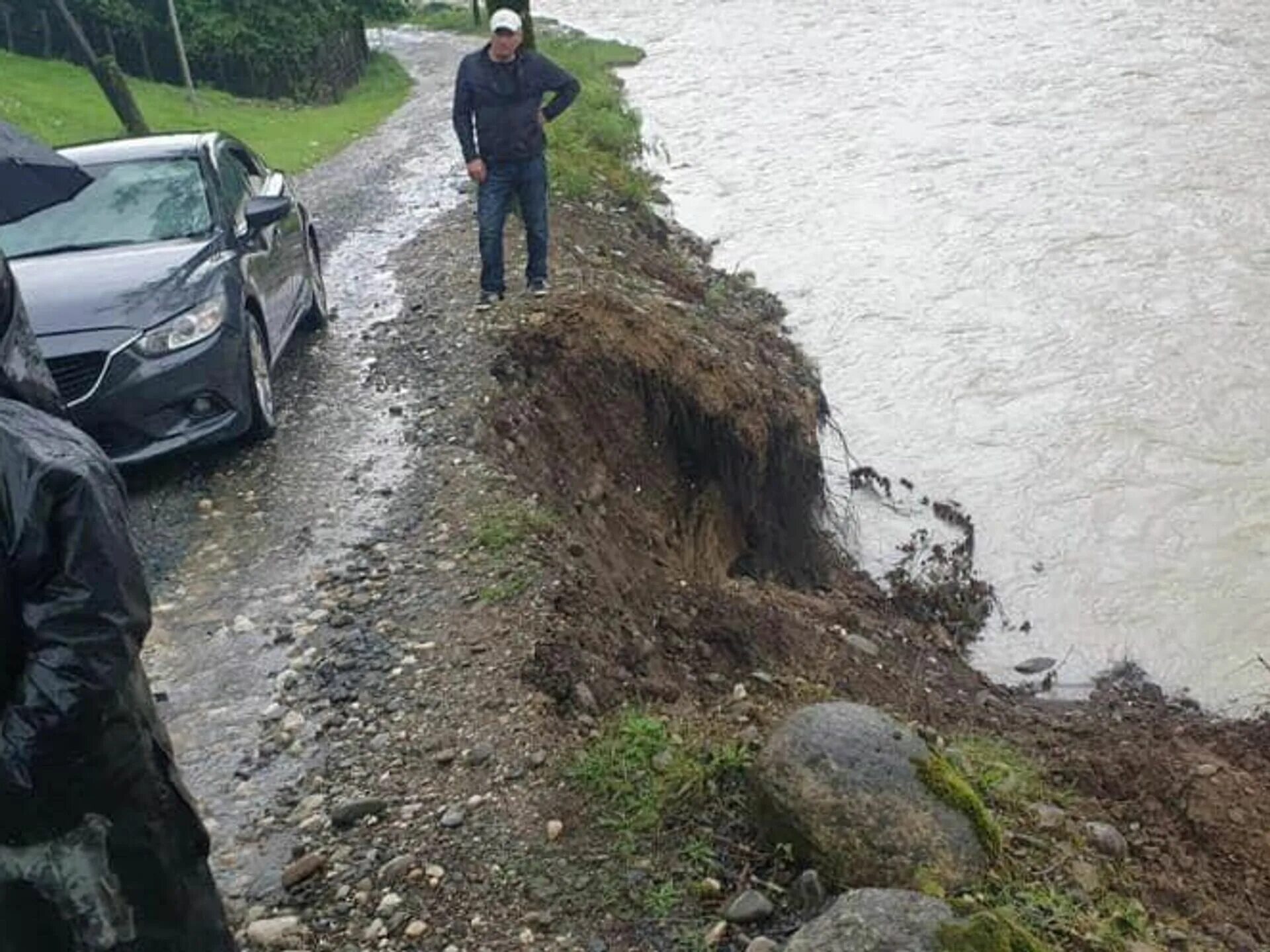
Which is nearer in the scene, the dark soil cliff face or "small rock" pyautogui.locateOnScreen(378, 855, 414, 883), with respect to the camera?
"small rock" pyautogui.locateOnScreen(378, 855, 414, 883)

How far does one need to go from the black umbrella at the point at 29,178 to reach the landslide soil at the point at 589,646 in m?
2.32

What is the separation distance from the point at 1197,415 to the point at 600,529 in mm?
7069

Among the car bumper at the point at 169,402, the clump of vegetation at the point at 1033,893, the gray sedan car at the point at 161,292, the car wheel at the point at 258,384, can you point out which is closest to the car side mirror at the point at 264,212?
the gray sedan car at the point at 161,292

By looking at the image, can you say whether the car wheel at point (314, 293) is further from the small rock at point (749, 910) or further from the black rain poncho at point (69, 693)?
the black rain poncho at point (69, 693)

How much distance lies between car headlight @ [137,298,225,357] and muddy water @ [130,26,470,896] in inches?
32.1

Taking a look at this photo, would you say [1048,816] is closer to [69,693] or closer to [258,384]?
[69,693]

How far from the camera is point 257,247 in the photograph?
28.9 feet

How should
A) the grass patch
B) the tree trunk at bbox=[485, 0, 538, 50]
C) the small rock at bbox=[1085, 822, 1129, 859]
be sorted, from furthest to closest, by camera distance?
1. the tree trunk at bbox=[485, 0, 538, 50]
2. the grass patch
3. the small rock at bbox=[1085, 822, 1129, 859]

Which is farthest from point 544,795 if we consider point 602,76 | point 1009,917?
point 602,76

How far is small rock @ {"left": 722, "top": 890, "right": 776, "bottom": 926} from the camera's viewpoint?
4.21 meters

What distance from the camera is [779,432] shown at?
10500 millimetres

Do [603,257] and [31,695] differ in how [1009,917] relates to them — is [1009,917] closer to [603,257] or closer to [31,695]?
[31,695]

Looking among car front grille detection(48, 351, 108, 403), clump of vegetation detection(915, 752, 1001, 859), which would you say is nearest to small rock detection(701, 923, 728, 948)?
clump of vegetation detection(915, 752, 1001, 859)

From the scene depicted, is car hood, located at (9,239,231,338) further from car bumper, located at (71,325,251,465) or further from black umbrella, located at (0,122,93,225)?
black umbrella, located at (0,122,93,225)
